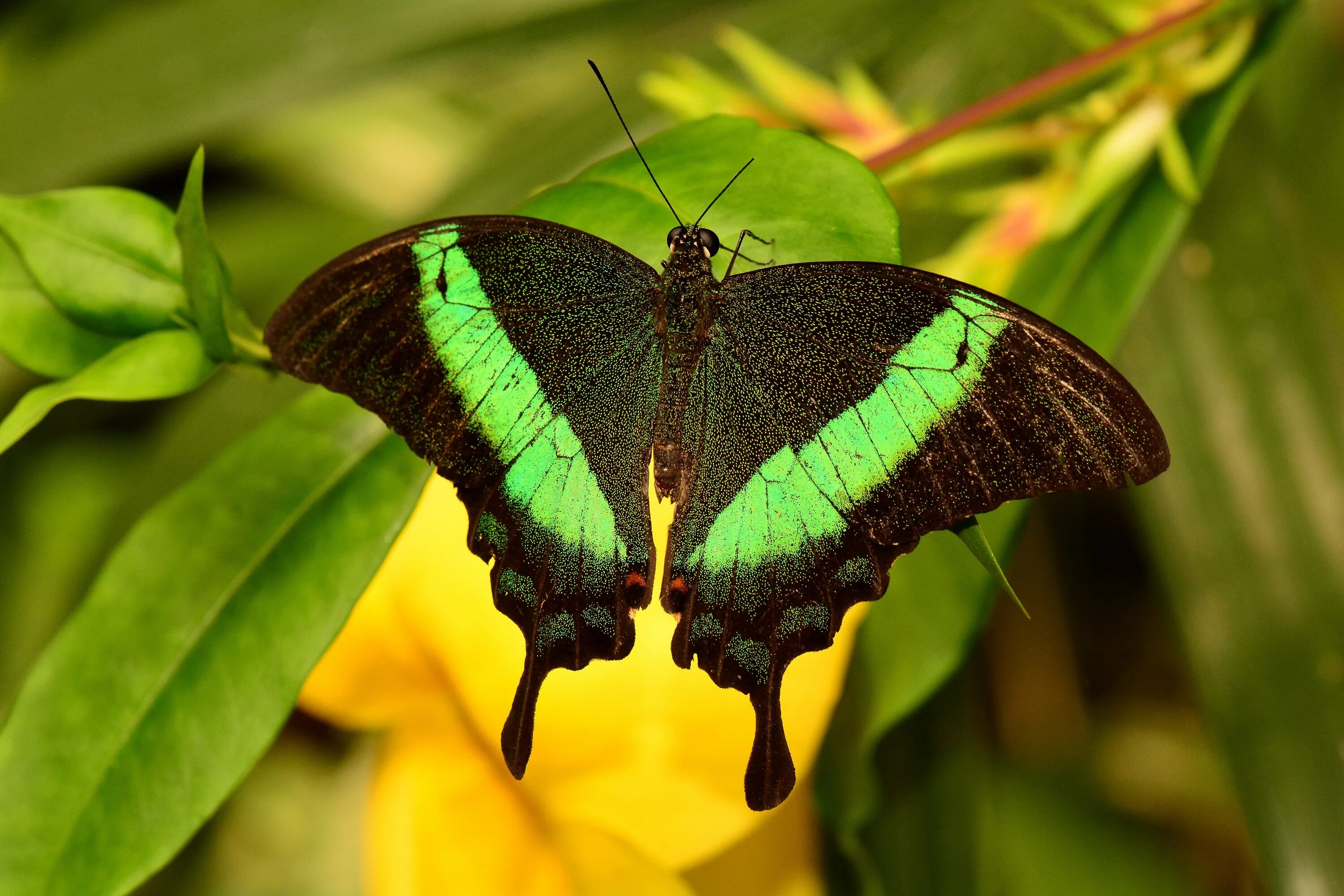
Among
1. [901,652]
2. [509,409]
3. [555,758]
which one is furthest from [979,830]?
[509,409]

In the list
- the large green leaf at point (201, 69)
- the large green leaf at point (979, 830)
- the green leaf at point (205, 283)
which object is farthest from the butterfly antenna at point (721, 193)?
the large green leaf at point (201, 69)

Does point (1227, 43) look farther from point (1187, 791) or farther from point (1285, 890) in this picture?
point (1187, 791)

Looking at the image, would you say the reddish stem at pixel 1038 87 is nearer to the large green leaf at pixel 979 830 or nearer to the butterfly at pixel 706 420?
the butterfly at pixel 706 420

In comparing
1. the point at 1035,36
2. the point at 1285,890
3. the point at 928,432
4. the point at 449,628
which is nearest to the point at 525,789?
the point at 449,628

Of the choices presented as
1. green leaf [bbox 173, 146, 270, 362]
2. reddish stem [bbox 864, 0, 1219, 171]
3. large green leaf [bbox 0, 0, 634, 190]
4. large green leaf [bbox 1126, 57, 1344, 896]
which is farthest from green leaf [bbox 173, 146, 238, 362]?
large green leaf [bbox 1126, 57, 1344, 896]

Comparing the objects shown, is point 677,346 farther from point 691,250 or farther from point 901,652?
point 901,652

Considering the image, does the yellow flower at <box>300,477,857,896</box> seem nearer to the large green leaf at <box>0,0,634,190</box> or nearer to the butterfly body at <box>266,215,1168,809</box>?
the butterfly body at <box>266,215,1168,809</box>
